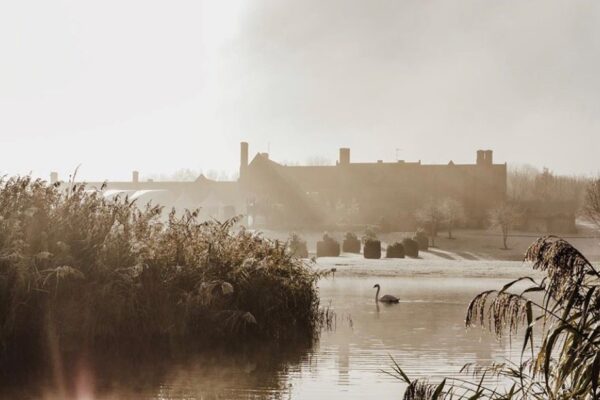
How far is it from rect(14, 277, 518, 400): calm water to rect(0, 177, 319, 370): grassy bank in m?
0.76

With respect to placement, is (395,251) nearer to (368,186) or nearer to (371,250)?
(371,250)

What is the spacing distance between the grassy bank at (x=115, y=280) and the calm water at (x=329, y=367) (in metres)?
0.76

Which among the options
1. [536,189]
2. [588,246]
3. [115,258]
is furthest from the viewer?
[536,189]

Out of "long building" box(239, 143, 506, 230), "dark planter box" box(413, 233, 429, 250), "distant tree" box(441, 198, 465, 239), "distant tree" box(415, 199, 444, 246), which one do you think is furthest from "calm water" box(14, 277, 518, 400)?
"long building" box(239, 143, 506, 230)

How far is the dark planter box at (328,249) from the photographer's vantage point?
162 ft

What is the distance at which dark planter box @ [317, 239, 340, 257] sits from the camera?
4950 cm

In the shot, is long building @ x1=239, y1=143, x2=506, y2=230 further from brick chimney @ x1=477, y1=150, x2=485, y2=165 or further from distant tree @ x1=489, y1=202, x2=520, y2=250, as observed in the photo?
distant tree @ x1=489, y1=202, x2=520, y2=250

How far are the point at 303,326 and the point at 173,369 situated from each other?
4.59 m

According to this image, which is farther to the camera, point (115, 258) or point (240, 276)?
point (240, 276)

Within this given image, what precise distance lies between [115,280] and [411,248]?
38.7 m

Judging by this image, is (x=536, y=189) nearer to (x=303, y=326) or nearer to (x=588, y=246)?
(x=588, y=246)

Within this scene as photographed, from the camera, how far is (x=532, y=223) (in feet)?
249

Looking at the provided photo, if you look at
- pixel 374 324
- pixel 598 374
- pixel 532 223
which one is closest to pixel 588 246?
pixel 532 223

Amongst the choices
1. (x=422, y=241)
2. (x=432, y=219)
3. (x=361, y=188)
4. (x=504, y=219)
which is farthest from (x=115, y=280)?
(x=361, y=188)
